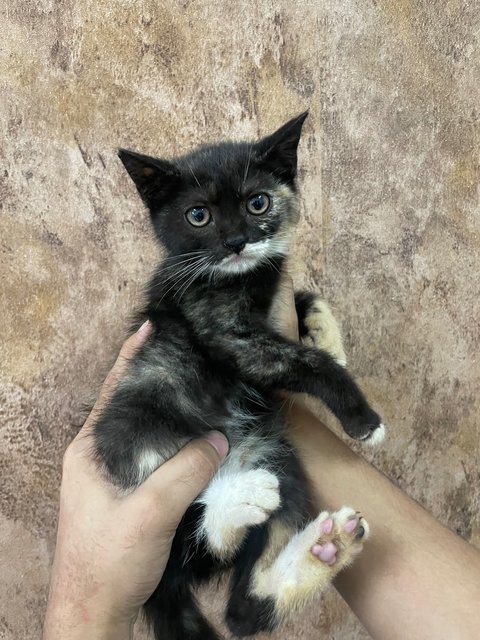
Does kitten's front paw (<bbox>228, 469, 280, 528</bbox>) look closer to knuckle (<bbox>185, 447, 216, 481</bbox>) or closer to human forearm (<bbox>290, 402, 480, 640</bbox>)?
knuckle (<bbox>185, 447, 216, 481</bbox>)

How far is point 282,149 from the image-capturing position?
1.58 meters

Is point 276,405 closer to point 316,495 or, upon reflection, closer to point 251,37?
point 316,495

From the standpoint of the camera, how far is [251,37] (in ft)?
6.97

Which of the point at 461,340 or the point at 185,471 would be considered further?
the point at 461,340

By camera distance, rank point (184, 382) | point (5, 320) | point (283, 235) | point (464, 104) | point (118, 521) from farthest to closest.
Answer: point (464, 104) < point (5, 320) < point (283, 235) < point (184, 382) < point (118, 521)

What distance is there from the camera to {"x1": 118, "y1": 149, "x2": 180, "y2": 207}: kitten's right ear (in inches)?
56.3

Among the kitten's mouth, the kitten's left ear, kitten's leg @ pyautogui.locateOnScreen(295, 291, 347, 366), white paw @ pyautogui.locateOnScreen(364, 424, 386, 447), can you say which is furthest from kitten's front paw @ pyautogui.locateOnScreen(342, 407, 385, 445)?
the kitten's left ear

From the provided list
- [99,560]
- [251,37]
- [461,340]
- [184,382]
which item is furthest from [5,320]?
[461,340]

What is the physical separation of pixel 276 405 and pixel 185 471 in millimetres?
475

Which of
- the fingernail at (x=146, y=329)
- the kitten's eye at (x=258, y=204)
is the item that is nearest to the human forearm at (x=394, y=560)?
the fingernail at (x=146, y=329)

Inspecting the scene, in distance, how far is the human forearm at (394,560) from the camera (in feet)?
4.53

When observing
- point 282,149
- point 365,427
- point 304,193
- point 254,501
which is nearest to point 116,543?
point 254,501

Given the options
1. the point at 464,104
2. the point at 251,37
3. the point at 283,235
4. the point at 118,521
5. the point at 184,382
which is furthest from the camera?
the point at 464,104

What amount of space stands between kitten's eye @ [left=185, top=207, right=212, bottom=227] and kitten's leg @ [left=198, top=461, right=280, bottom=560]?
0.76 metres
